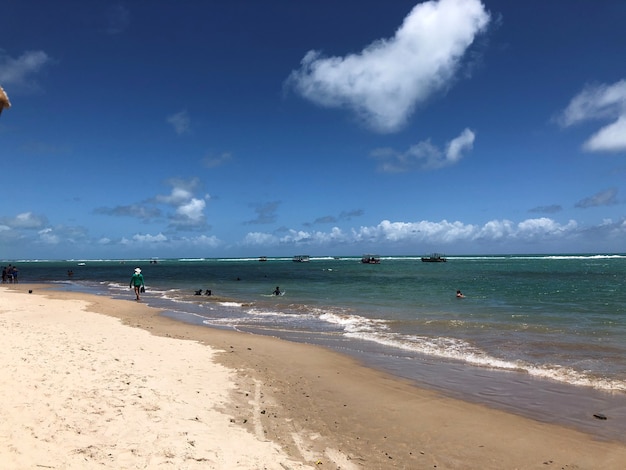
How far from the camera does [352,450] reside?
653 cm

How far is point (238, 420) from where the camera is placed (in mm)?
7301

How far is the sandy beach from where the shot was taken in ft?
18.7

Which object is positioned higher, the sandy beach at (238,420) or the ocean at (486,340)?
the sandy beach at (238,420)

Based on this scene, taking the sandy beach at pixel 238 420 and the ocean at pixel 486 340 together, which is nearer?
the sandy beach at pixel 238 420

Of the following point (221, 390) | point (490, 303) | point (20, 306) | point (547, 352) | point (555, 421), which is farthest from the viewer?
point (490, 303)

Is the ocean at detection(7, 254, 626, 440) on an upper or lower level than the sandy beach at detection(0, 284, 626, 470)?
lower

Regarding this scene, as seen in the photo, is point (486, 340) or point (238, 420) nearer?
point (238, 420)

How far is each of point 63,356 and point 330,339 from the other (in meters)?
9.51

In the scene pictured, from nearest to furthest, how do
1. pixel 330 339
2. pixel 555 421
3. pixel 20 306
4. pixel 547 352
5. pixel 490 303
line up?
pixel 555 421, pixel 547 352, pixel 330 339, pixel 20 306, pixel 490 303

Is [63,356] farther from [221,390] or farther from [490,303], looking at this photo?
[490,303]

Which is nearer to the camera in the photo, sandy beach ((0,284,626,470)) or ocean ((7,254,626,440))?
sandy beach ((0,284,626,470))

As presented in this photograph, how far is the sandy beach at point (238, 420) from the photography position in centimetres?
571

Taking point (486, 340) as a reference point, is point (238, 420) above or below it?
above

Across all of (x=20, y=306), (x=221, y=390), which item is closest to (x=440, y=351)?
(x=221, y=390)
